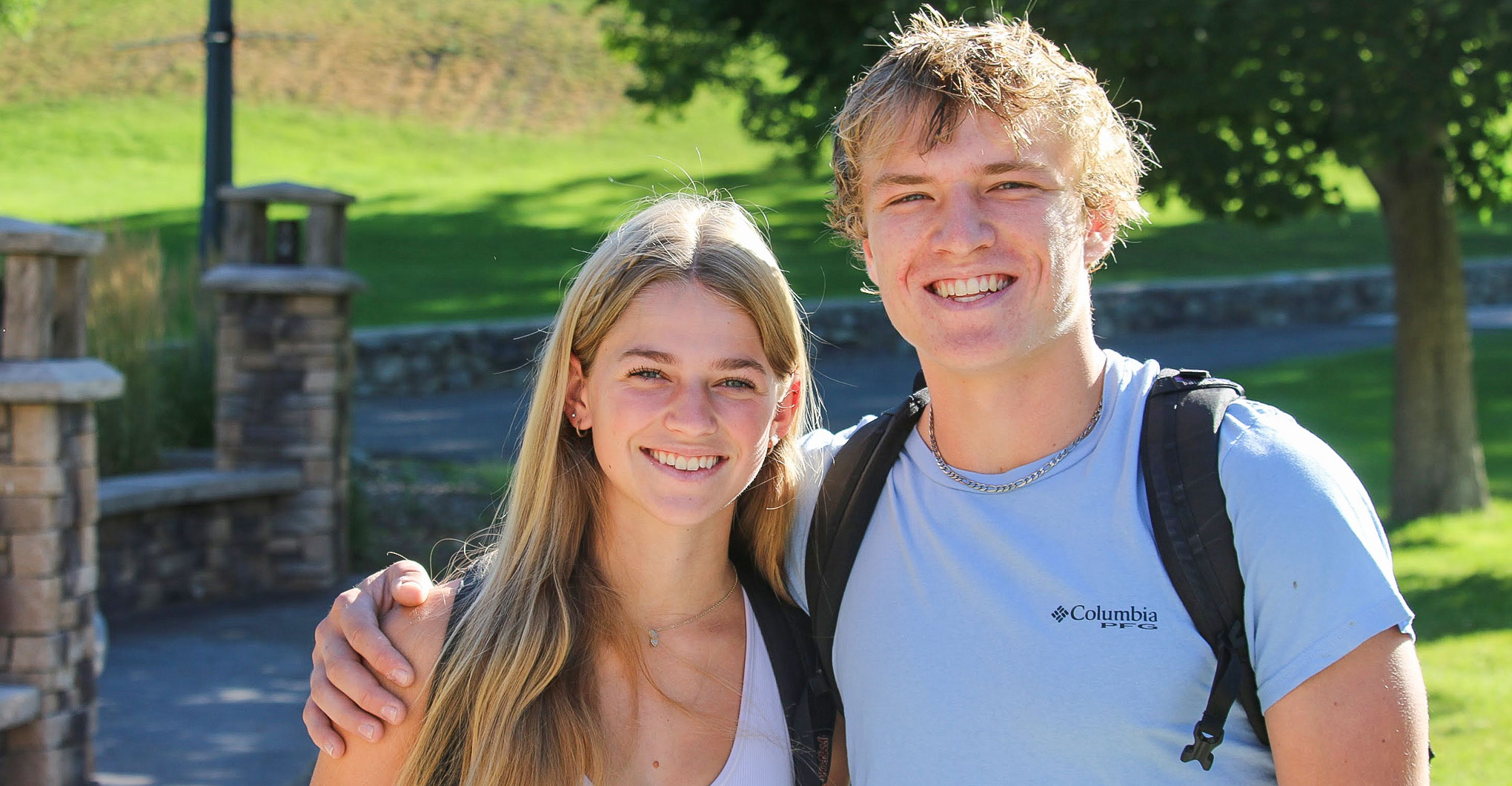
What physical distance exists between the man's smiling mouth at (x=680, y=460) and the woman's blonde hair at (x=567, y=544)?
207mm

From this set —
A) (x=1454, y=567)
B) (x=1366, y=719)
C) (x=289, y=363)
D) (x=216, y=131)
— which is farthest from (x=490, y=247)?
(x=1366, y=719)

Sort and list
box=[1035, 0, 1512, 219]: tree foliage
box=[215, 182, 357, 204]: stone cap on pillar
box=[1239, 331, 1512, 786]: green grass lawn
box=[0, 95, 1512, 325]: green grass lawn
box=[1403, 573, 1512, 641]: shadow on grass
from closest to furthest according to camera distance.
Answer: box=[1239, 331, 1512, 786]: green grass lawn → box=[1403, 573, 1512, 641]: shadow on grass → box=[1035, 0, 1512, 219]: tree foliage → box=[215, 182, 357, 204]: stone cap on pillar → box=[0, 95, 1512, 325]: green grass lawn

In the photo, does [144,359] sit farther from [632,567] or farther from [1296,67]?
[1296,67]

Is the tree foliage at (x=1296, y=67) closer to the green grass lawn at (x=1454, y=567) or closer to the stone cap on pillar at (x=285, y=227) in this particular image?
the green grass lawn at (x=1454, y=567)

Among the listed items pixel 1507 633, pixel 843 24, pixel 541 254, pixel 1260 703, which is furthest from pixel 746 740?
pixel 541 254

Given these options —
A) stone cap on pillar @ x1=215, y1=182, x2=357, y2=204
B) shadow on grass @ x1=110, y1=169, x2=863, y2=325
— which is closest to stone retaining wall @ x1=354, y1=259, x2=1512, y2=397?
shadow on grass @ x1=110, y1=169, x2=863, y2=325

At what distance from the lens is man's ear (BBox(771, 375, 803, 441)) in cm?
258

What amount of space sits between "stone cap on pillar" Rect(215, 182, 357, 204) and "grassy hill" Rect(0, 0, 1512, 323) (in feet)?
31.3

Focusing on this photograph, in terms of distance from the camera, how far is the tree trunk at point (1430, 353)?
9.03 meters

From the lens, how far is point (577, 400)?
2.50 metres

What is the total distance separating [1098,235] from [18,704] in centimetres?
371

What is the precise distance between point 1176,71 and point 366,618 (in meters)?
6.60

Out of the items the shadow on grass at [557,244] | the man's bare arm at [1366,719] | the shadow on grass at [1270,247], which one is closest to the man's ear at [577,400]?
the man's bare arm at [1366,719]

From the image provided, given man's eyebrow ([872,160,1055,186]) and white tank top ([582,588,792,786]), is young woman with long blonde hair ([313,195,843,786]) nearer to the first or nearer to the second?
white tank top ([582,588,792,786])
